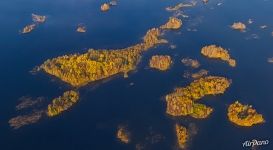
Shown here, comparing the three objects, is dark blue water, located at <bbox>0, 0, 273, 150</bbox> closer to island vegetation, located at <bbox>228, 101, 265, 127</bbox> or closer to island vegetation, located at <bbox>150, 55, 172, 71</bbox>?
island vegetation, located at <bbox>228, 101, 265, 127</bbox>

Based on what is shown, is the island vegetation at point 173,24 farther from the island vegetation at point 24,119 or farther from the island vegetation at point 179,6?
the island vegetation at point 24,119

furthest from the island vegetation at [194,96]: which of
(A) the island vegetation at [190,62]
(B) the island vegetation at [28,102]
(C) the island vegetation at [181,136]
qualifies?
(B) the island vegetation at [28,102]

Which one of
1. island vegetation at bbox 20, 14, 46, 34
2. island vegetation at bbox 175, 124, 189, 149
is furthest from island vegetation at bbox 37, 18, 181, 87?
island vegetation at bbox 175, 124, 189, 149

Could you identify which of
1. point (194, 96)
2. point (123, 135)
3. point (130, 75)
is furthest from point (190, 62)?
point (123, 135)

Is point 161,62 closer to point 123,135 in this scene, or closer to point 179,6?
point 123,135

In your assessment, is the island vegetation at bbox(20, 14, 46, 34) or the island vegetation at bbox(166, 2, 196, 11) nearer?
the island vegetation at bbox(20, 14, 46, 34)

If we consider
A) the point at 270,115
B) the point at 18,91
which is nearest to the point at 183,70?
the point at 270,115
